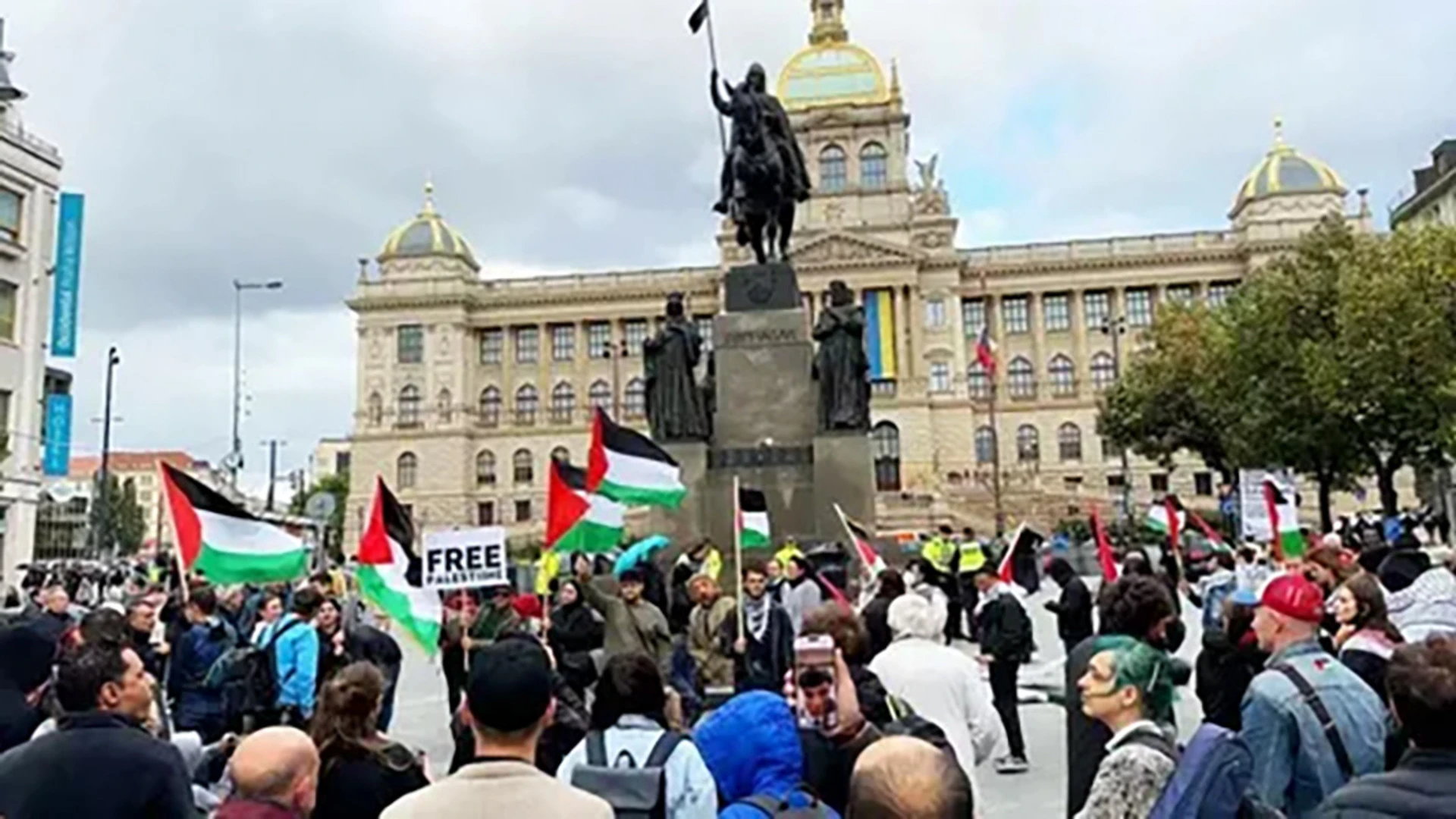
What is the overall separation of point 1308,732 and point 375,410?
8640 centimetres

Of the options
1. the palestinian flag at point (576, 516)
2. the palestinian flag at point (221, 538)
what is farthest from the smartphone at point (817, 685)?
the palestinian flag at point (576, 516)

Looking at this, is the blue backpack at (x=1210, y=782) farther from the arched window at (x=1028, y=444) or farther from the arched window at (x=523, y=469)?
the arched window at (x=523, y=469)

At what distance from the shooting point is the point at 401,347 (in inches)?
3396

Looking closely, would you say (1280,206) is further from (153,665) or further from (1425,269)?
(153,665)

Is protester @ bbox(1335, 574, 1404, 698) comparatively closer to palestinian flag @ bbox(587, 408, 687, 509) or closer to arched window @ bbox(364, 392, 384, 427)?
palestinian flag @ bbox(587, 408, 687, 509)

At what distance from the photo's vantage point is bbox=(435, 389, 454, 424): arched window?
86.1 metres

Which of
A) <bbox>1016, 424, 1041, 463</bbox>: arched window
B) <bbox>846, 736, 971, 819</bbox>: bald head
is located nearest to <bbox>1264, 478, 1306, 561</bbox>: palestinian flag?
<bbox>846, 736, 971, 819</bbox>: bald head

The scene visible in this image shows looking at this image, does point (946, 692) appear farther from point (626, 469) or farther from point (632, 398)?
point (632, 398)

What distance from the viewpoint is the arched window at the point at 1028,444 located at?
8006 cm

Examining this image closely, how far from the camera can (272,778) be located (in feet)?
11.2

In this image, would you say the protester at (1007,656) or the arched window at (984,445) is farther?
the arched window at (984,445)

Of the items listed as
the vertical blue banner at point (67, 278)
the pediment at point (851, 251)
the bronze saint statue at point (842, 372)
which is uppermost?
the pediment at point (851, 251)

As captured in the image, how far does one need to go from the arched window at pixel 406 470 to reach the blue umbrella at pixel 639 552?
2843 inches

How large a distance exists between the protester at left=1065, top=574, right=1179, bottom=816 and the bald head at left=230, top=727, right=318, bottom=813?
Result: 253 centimetres
